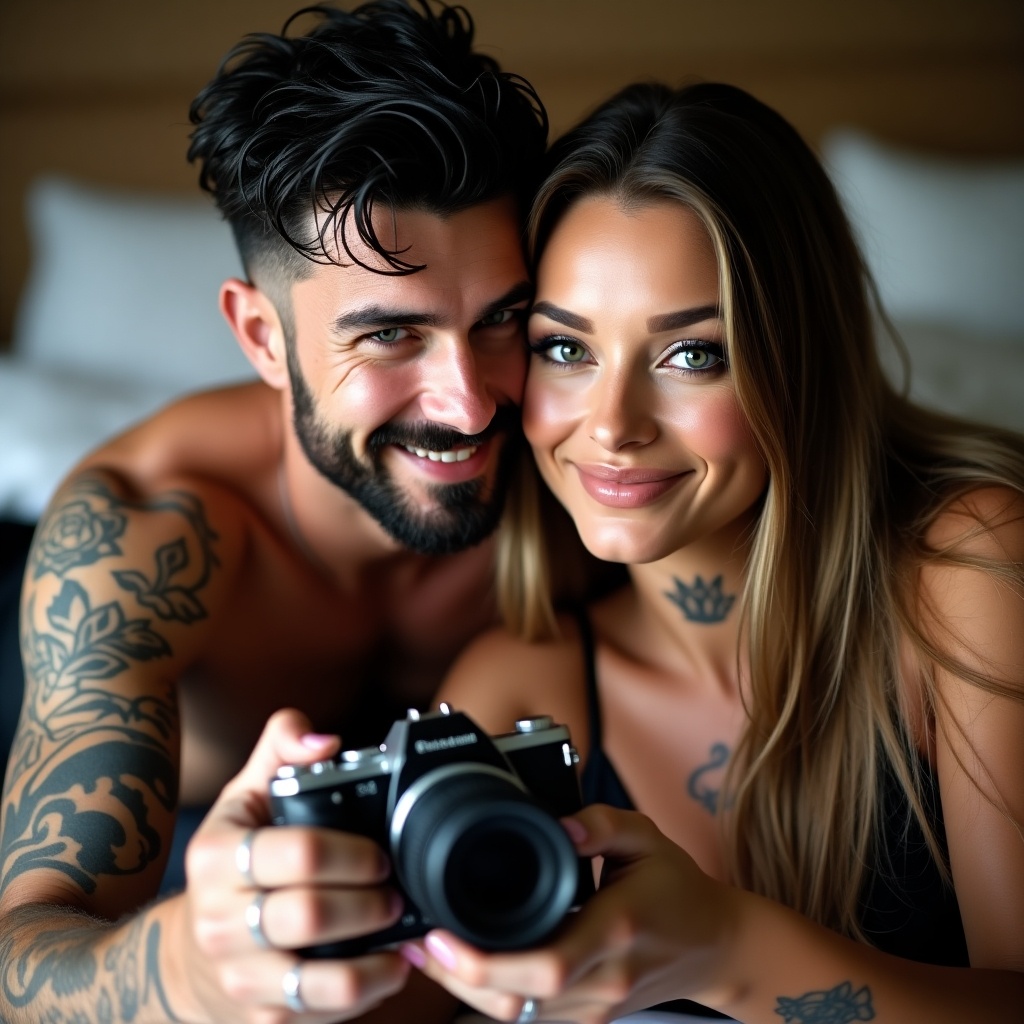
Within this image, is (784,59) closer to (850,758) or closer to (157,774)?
(850,758)

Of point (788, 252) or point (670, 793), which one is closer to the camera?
point (788, 252)

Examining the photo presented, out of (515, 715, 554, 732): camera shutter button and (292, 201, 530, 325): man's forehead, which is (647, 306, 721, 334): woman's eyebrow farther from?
(515, 715, 554, 732): camera shutter button

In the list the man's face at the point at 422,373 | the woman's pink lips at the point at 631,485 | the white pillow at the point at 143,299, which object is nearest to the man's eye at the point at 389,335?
the man's face at the point at 422,373

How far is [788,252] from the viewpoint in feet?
3.58

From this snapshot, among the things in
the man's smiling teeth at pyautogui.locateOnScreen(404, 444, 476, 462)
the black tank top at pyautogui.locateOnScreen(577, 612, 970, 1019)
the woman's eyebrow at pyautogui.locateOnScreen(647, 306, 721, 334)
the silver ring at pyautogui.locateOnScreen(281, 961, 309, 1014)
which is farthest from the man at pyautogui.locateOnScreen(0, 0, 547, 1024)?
the black tank top at pyautogui.locateOnScreen(577, 612, 970, 1019)

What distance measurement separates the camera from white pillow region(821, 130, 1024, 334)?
2055 millimetres

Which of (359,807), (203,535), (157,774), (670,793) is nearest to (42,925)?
(157,774)

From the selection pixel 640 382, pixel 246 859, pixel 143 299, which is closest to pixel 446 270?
pixel 640 382

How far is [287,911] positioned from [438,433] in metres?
0.68

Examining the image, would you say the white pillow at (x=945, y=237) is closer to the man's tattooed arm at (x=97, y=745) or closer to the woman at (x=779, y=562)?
the woman at (x=779, y=562)

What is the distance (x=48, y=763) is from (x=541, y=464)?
0.59 meters

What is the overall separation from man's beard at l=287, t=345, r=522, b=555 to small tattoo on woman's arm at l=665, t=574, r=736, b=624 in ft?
0.80

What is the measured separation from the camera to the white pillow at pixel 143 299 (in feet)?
7.09

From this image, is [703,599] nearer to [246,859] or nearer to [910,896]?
[910,896]
